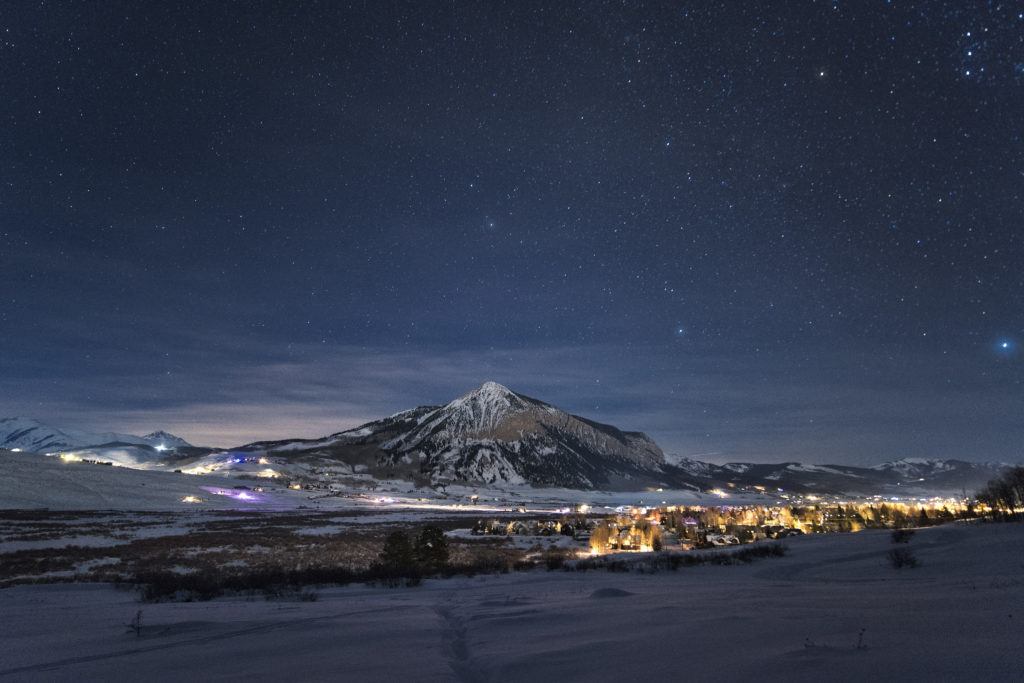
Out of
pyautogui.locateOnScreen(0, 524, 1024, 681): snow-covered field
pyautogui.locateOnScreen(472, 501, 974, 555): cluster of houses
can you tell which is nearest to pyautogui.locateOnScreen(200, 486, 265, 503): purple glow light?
pyautogui.locateOnScreen(472, 501, 974, 555): cluster of houses

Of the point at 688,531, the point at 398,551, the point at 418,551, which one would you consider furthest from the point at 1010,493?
the point at 398,551

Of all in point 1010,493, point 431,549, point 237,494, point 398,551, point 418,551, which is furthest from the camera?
point 237,494

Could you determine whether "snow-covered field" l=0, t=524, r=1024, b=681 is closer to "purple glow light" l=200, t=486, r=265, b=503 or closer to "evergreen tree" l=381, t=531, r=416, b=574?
"evergreen tree" l=381, t=531, r=416, b=574

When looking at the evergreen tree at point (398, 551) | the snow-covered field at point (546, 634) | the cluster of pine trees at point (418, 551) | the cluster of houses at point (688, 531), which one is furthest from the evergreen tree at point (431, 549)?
the snow-covered field at point (546, 634)

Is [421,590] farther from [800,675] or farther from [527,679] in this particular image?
[800,675]

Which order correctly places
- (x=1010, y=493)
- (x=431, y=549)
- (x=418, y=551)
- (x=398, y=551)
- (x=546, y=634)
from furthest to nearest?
1. (x=1010, y=493)
2. (x=431, y=549)
3. (x=418, y=551)
4. (x=398, y=551)
5. (x=546, y=634)

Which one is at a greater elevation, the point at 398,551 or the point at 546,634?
the point at 546,634

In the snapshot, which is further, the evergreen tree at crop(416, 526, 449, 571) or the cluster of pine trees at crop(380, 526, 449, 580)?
the evergreen tree at crop(416, 526, 449, 571)

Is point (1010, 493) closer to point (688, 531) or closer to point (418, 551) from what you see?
point (688, 531)

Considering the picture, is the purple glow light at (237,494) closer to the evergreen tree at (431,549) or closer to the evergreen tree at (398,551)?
the evergreen tree at (431,549)
